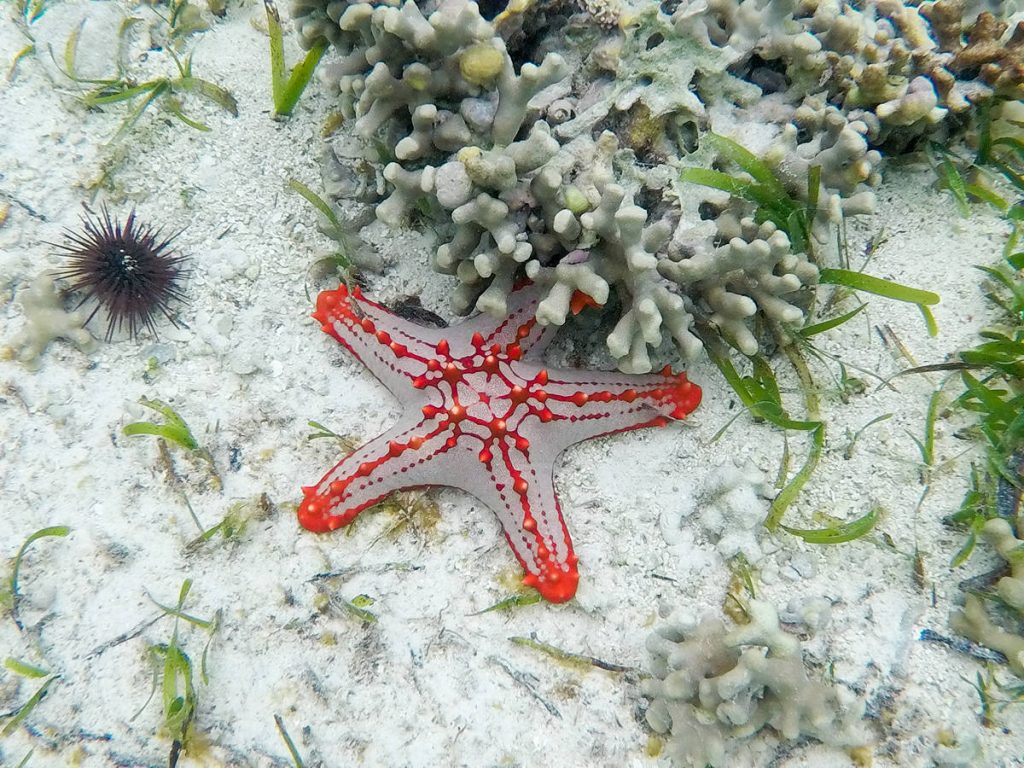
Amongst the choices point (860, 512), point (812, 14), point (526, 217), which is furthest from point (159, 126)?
point (860, 512)

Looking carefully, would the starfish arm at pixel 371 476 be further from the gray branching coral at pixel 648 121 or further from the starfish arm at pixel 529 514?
the gray branching coral at pixel 648 121

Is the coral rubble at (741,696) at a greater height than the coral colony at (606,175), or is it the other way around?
the coral colony at (606,175)

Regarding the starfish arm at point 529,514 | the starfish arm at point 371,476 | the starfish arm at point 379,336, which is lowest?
the starfish arm at point 529,514

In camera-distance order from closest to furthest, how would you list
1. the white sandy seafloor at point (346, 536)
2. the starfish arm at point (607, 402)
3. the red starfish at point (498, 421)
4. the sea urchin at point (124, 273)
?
1. the white sandy seafloor at point (346, 536)
2. the red starfish at point (498, 421)
3. the starfish arm at point (607, 402)
4. the sea urchin at point (124, 273)

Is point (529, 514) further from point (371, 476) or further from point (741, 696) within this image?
point (741, 696)

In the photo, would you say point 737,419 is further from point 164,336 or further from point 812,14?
point 164,336

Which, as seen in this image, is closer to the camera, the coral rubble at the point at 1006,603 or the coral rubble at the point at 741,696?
the coral rubble at the point at 741,696

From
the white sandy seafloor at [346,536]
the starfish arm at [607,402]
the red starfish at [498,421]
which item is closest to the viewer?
the white sandy seafloor at [346,536]

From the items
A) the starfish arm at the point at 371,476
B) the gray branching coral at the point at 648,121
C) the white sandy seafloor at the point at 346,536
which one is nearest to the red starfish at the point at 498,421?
the starfish arm at the point at 371,476
